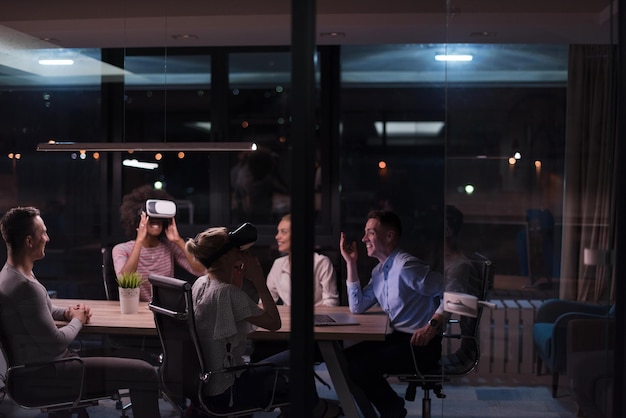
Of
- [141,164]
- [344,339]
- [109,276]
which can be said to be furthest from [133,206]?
[344,339]

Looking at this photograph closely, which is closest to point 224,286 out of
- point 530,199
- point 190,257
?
point 190,257

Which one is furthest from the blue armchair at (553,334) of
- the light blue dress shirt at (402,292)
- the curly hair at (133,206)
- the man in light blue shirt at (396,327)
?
the curly hair at (133,206)

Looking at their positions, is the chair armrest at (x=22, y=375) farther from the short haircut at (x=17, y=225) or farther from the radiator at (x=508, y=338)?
the radiator at (x=508, y=338)

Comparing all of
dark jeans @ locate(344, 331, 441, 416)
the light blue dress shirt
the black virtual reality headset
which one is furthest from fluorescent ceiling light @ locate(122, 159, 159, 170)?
dark jeans @ locate(344, 331, 441, 416)

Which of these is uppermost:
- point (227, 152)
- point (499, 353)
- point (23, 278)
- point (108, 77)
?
point (108, 77)

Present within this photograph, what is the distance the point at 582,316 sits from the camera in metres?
4.03

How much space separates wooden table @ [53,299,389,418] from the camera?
178 inches

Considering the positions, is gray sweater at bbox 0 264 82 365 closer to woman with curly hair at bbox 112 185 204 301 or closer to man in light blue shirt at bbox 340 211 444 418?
woman with curly hair at bbox 112 185 204 301

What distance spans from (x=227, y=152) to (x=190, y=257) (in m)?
1.26

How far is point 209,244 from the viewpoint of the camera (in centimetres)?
448

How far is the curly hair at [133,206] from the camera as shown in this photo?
16.9ft

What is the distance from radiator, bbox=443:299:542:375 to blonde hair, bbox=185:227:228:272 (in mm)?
1405

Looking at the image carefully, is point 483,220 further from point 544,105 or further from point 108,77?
point 108,77

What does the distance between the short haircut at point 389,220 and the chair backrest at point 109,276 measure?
1835 millimetres
